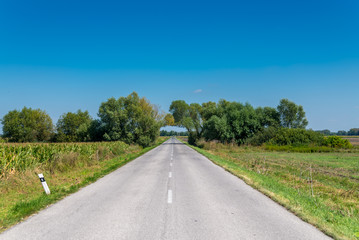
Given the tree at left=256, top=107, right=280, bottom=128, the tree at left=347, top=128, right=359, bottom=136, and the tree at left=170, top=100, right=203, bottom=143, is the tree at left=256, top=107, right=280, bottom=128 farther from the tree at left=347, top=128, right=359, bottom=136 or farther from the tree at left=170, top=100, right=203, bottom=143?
A: the tree at left=347, top=128, right=359, bottom=136

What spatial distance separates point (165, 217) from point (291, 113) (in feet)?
239

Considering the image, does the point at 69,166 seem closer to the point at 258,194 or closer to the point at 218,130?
the point at 258,194

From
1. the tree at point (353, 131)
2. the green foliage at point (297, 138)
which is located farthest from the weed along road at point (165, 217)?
the tree at point (353, 131)

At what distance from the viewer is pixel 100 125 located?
57.1 meters

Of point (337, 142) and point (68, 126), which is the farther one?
point (68, 126)

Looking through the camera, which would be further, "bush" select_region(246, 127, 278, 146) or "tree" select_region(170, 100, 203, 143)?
"tree" select_region(170, 100, 203, 143)

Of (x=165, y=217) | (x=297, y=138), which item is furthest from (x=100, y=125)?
(x=165, y=217)

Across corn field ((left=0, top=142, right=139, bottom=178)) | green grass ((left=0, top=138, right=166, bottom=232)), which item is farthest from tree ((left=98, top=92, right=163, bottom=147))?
green grass ((left=0, top=138, right=166, bottom=232))

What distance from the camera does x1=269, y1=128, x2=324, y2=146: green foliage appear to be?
46.3 meters

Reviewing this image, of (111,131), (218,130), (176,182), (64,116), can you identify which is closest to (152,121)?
(111,131)

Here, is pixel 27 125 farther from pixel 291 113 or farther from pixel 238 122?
pixel 291 113

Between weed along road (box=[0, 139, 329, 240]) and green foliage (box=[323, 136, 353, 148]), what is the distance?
43.1 meters

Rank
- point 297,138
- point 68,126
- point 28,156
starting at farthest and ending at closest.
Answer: point 68,126
point 297,138
point 28,156

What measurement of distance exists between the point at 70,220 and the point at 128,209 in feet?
5.05
